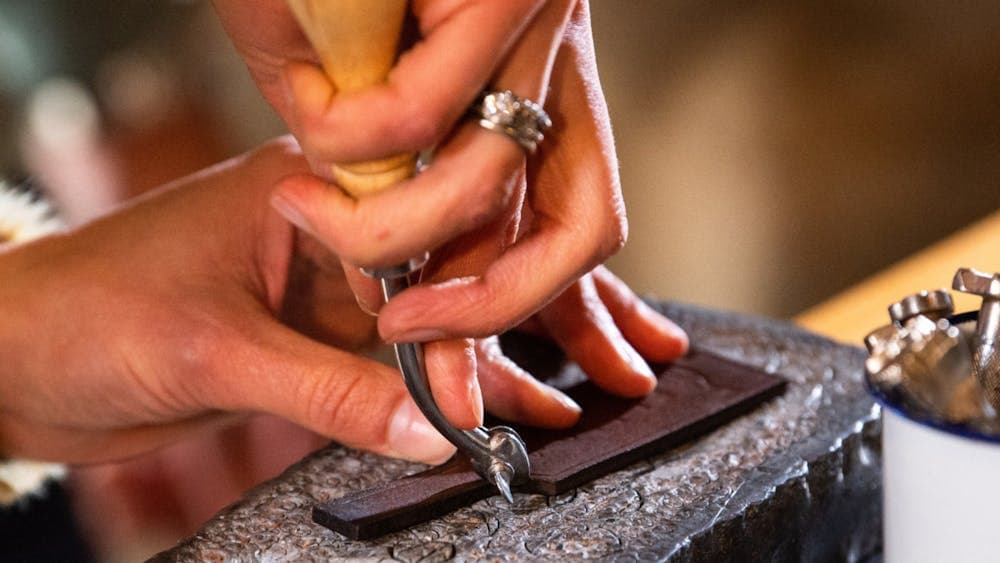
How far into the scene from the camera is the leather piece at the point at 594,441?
69cm

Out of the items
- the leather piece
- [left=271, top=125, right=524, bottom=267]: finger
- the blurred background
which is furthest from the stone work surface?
the blurred background

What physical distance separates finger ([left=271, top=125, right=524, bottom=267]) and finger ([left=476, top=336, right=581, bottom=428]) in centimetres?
23

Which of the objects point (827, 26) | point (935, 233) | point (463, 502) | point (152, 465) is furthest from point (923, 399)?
point (935, 233)

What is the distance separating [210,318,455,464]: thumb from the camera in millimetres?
762

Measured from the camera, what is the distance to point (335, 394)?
774 millimetres

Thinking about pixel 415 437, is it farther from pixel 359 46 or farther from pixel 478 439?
pixel 359 46

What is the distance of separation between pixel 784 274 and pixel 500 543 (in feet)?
5.74

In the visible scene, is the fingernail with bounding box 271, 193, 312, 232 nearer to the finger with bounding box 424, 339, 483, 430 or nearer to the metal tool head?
the finger with bounding box 424, 339, 483, 430

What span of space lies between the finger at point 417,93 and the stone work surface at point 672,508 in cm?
28

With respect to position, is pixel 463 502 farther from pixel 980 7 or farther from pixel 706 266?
pixel 980 7

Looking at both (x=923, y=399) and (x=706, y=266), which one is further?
(x=706, y=266)

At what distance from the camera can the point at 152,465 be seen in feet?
3.82

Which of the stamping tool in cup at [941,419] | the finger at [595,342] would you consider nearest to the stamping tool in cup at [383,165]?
the finger at [595,342]

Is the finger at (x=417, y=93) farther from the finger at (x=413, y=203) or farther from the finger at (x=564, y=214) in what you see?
the finger at (x=564, y=214)
